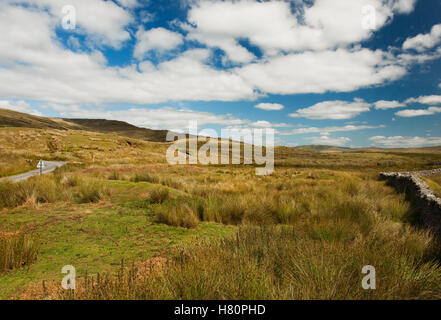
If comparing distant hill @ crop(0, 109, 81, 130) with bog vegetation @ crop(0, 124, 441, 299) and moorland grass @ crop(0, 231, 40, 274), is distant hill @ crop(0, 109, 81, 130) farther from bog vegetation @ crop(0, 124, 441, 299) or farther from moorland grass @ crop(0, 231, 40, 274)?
moorland grass @ crop(0, 231, 40, 274)

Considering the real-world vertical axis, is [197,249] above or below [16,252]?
above

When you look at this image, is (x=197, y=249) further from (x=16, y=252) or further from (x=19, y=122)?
(x=19, y=122)

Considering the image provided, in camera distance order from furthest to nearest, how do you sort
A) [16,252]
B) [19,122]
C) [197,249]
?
[19,122] < [16,252] < [197,249]

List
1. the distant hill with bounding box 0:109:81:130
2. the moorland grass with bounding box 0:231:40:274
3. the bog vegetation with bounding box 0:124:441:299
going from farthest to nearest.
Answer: the distant hill with bounding box 0:109:81:130 → the moorland grass with bounding box 0:231:40:274 → the bog vegetation with bounding box 0:124:441:299

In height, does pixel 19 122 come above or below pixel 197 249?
above

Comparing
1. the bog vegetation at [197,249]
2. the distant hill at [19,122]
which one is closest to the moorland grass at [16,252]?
the bog vegetation at [197,249]

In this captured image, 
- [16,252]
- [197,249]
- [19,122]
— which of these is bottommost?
[16,252]

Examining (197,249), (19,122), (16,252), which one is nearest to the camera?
(197,249)

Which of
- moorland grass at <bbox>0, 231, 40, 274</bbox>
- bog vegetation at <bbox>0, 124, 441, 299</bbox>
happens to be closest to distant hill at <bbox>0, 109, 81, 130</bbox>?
bog vegetation at <bbox>0, 124, 441, 299</bbox>

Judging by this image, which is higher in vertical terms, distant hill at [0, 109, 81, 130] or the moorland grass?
distant hill at [0, 109, 81, 130]

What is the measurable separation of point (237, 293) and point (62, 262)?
10.4 ft

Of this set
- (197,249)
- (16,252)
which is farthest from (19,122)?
(197,249)

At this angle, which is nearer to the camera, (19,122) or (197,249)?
(197,249)
